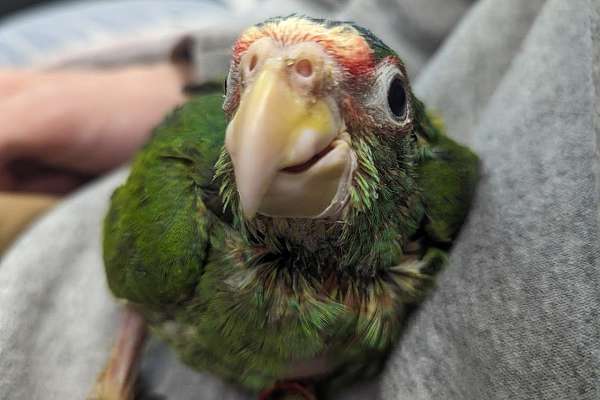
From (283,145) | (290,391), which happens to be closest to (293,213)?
(283,145)

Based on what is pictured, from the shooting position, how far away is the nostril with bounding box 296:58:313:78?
1.30 feet

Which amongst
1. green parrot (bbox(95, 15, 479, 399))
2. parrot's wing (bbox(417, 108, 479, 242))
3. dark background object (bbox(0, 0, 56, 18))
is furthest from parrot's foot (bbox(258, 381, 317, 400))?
dark background object (bbox(0, 0, 56, 18))

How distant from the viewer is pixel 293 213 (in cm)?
42

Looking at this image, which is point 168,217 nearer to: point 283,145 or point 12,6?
point 283,145

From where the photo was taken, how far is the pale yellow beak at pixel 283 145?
0.38 meters

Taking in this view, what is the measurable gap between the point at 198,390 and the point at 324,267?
0.30 metres

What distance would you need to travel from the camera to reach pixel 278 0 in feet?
4.08

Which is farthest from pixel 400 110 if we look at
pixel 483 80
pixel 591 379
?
pixel 483 80

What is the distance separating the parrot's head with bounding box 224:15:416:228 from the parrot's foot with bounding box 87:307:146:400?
0.35 m

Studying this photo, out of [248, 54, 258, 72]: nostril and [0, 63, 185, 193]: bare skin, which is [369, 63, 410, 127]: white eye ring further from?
[0, 63, 185, 193]: bare skin

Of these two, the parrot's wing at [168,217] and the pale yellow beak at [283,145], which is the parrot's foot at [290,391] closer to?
the parrot's wing at [168,217]

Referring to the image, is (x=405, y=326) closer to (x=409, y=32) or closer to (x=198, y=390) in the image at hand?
(x=198, y=390)

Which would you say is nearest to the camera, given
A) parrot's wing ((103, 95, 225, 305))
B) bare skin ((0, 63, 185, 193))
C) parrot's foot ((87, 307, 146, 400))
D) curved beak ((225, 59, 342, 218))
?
curved beak ((225, 59, 342, 218))

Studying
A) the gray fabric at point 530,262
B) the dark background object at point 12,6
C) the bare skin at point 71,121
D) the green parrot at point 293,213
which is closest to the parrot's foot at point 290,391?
the green parrot at point 293,213
